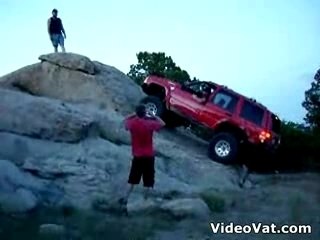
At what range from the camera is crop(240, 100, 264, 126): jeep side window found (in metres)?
18.2

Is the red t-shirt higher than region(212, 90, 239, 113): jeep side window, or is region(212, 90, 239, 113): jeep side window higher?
region(212, 90, 239, 113): jeep side window

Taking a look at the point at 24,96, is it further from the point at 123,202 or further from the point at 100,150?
the point at 123,202

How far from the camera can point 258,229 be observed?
11195mm

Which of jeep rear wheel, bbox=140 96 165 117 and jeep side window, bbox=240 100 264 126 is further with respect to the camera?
jeep rear wheel, bbox=140 96 165 117

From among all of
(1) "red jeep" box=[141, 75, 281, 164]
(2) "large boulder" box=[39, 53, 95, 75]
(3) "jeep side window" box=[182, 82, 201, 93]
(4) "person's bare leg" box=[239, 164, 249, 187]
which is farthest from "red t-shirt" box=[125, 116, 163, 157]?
(2) "large boulder" box=[39, 53, 95, 75]

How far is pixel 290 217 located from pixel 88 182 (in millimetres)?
4013

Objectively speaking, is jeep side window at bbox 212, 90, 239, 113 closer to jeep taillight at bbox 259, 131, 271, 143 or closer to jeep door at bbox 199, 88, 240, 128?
jeep door at bbox 199, 88, 240, 128

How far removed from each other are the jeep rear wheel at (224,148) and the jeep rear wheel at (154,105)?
166cm

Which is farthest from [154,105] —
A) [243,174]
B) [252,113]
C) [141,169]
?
[141,169]

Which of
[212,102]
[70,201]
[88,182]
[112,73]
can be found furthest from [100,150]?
[112,73]

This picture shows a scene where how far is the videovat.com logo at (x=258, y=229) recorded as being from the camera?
35.6ft

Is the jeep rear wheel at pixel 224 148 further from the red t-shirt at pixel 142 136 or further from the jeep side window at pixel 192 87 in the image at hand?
the red t-shirt at pixel 142 136

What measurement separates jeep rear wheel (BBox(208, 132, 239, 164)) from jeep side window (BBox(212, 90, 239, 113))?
672mm

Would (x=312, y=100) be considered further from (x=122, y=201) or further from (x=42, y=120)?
(x=122, y=201)
